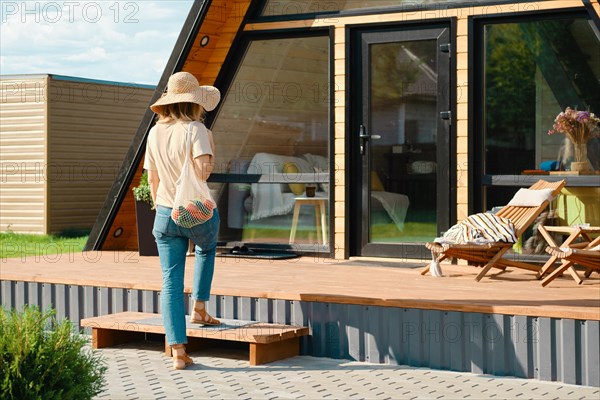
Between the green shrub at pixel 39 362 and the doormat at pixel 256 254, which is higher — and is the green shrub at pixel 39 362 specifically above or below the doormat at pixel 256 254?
below

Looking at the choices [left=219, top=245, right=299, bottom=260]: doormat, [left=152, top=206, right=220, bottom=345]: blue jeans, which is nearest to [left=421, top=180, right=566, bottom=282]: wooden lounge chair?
[left=219, top=245, right=299, bottom=260]: doormat

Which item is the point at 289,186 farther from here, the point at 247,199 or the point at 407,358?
the point at 407,358

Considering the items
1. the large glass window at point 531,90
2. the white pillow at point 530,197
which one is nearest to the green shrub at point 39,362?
the white pillow at point 530,197

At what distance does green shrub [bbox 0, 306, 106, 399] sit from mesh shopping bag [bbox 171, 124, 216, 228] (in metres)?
1.66

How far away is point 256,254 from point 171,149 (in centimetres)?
384

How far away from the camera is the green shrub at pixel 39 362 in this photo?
409cm

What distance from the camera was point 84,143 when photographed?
1531 centimetres

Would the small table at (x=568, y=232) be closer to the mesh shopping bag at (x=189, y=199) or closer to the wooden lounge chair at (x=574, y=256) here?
the wooden lounge chair at (x=574, y=256)

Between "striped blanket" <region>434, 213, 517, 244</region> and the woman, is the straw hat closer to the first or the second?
the woman

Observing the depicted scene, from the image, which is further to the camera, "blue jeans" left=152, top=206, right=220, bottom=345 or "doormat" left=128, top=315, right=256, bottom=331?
"doormat" left=128, top=315, right=256, bottom=331

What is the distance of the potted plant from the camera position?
9.85 m

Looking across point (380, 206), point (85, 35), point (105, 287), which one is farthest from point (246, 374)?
point (85, 35)

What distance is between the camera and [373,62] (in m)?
9.43

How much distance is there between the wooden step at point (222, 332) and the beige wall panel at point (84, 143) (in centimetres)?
795
